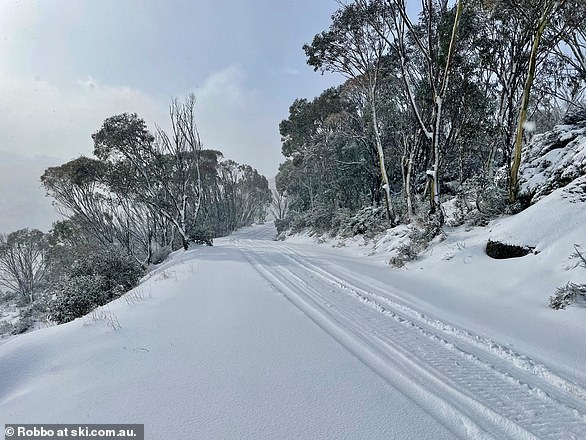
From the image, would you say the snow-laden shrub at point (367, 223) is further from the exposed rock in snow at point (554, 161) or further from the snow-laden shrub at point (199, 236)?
the snow-laden shrub at point (199, 236)

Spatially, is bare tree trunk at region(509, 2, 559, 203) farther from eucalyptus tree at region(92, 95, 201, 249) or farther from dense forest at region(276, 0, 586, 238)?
eucalyptus tree at region(92, 95, 201, 249)

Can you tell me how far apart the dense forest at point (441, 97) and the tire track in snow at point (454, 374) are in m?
5.67

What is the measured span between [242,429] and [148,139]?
19075 mm

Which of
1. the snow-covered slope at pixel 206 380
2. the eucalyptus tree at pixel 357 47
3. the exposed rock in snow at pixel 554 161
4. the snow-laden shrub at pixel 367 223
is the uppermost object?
the eucalyptus tree at pixel 357 47

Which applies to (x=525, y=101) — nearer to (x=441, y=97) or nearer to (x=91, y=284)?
(x=441, y=97)

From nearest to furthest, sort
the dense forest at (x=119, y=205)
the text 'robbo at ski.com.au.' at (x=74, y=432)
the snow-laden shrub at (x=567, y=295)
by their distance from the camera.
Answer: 1. the text 'robbo at ski.com.au.' at (x=74, y=432)
2. the snow-laden shrub at (x=567, y=295)
3. the dense forest at (x=119, y=205)

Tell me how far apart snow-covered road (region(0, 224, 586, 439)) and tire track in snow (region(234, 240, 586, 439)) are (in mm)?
12

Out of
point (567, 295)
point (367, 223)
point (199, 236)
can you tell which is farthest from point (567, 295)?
point (199, 236)

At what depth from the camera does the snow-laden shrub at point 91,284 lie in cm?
843

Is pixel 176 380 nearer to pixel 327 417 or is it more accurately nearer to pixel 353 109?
pixel 327 417

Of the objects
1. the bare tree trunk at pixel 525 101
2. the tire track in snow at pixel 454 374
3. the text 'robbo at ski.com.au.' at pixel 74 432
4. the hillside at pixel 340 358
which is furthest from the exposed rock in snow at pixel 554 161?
the text 'robbo at ski.com.au.' at pixel 74 432

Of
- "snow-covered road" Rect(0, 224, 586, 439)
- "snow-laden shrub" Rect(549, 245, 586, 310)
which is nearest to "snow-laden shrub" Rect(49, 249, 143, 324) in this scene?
"snow-covered road" Rect(0, 224, 586, 439)

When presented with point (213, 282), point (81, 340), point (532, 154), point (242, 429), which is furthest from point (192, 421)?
point (532, 154)

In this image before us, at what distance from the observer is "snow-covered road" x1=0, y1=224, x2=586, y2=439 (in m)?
2.46
